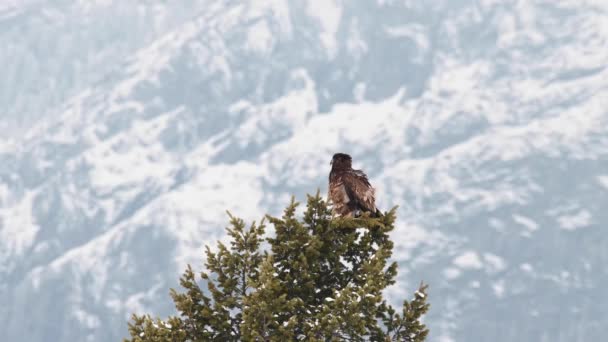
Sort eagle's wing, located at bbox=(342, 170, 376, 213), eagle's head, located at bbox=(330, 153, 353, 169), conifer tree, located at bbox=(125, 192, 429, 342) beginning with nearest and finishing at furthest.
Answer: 1. conifer tree, located at bbox=(125, 192, 429, 342)
2. eagle's wing, located at bbox=(342, 170, 376, 213)
3. eagle's head, located at bbox=(330, 153, 353, 169)

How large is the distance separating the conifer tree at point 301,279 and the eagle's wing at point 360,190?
0.91 ft

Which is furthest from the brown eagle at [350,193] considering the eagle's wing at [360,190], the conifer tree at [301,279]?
the conifer tree at [301,279]

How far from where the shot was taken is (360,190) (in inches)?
843

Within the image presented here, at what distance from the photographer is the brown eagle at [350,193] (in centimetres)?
2144

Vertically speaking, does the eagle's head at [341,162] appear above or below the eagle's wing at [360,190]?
above

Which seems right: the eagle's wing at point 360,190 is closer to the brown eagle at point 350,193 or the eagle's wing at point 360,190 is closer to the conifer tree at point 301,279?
the brown eagle at point 350,193

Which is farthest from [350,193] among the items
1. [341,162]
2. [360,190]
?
[341,162]

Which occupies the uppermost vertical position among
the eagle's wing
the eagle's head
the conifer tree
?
the eagle's head

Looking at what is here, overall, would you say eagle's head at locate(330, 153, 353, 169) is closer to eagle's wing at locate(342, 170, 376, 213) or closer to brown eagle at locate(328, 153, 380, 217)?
brown eagle at locate(328, 153, 380, 217)

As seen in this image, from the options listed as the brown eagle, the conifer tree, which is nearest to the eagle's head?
the brown eagle

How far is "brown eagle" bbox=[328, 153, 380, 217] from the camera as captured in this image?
21.4m

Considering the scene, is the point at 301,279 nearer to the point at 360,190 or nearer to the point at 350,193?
the point at 350,193

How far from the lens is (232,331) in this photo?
22109 millimetres

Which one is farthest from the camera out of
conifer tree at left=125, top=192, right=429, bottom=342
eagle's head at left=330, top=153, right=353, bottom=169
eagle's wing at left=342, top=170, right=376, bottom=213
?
eagle's head at left=330, top=153, right=353, bottom=169
